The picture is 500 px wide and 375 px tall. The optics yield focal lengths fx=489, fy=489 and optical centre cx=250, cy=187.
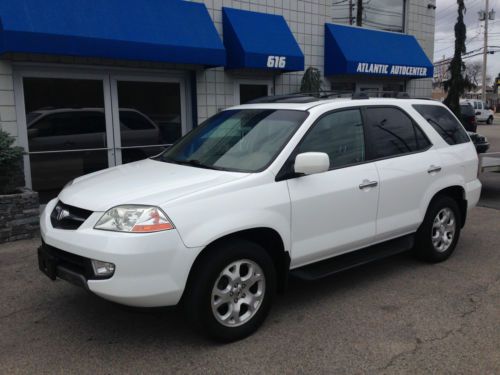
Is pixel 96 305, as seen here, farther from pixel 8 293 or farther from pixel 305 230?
pixel 305 230

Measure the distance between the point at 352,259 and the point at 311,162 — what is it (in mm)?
1208

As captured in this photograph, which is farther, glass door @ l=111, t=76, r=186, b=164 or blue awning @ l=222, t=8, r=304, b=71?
blue awning @ l=222, t=8, r=304, b=71

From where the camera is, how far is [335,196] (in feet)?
13.5

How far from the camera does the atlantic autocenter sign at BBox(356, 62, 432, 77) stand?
11500 millimetres

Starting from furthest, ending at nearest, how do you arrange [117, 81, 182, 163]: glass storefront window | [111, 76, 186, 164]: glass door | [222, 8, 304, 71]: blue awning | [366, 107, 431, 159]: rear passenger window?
1. [222, 8, 304, 71]: blue awning
2. [117, 81, 182, 163]: glass storefront window
3. [111, 76, 186, 164]: glass door
4. [366, 107, 431, 159]: rear passenger window

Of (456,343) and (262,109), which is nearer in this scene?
(456,343)

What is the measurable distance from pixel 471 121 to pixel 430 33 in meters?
6.79

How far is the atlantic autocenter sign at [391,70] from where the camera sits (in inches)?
453

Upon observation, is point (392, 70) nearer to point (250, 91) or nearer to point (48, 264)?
point (250, 91)

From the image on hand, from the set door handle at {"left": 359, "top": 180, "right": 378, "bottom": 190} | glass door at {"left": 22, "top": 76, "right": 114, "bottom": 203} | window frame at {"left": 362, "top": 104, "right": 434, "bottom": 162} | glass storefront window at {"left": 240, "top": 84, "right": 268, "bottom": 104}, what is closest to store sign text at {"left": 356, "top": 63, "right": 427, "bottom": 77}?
glass storefront window at {"left": 240, "top": 84, "right": 268, "bottom": 104}

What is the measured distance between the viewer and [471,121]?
66.1 feet

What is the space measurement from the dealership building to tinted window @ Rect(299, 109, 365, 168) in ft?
14.7

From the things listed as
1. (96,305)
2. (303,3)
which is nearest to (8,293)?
(96,305)

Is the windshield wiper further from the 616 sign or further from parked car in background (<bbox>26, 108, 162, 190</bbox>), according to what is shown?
the 616 sign
